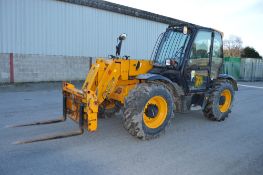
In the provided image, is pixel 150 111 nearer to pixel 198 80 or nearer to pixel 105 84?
pixel 105 84

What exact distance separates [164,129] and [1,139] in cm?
310

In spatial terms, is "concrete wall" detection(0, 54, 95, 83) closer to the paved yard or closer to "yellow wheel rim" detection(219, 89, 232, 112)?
the paved yard

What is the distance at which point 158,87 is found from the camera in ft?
18.3

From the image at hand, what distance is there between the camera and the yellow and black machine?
5.26 m

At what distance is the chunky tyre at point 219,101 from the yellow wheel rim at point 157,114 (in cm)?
182

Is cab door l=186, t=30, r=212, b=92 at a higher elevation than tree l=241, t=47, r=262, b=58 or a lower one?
lower

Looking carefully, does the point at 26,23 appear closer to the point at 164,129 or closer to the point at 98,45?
the point at 98,45

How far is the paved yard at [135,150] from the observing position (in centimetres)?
416

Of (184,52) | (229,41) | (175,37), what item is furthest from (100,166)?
(229,41)

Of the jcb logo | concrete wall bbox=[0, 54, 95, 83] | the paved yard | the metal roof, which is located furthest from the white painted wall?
the jcb logo

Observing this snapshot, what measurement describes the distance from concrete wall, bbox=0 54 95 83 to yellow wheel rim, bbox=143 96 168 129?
9375 mm

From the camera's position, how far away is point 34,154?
14.7 ft

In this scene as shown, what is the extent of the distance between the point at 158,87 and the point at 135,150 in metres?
1.37

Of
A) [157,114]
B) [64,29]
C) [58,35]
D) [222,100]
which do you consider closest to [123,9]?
[64,29]
